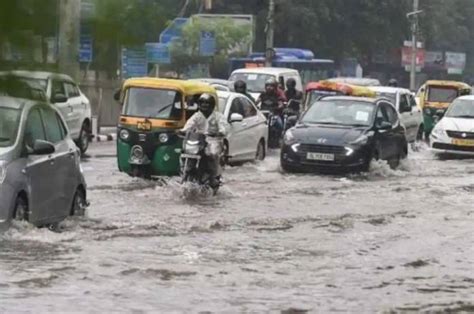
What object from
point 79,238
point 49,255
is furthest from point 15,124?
point 79,238

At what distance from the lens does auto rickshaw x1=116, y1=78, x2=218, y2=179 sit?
50.6ft

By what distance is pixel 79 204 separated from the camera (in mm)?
11141

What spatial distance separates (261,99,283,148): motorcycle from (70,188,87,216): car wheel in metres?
11.1

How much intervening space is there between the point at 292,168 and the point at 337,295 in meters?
9.84

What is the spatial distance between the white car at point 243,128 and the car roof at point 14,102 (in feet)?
50.6

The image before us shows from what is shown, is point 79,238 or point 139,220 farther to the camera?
point 139,220

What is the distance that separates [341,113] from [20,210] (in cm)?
996

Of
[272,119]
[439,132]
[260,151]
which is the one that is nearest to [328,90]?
[439,132]

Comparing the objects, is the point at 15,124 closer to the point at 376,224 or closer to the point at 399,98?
the point at 376,224

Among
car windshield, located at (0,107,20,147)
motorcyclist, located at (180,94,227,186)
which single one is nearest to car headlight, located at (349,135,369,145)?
motorcyclist, located at (180,94,227,186)

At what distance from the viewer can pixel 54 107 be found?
2230mm

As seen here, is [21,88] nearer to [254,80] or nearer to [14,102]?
[14,102]

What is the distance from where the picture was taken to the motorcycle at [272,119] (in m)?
22.5

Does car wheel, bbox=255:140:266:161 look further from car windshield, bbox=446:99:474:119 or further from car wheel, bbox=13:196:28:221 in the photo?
car wheel, bbox=13:196:28:221
